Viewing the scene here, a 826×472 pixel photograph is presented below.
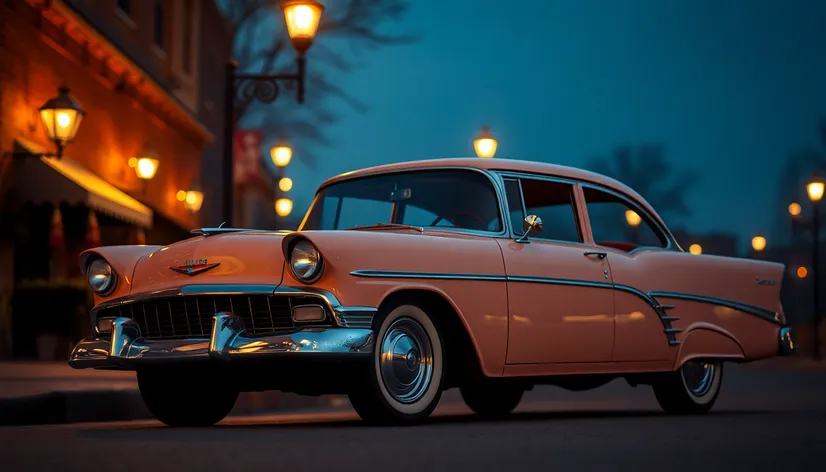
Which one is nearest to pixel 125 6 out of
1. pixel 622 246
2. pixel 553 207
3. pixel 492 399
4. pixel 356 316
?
pixel 492 399

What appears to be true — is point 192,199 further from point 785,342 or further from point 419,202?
point 419,202

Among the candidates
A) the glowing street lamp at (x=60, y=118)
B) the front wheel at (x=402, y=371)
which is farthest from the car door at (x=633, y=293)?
the glowing street lamp at (x=60, y=118)

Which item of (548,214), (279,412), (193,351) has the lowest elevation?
A: (279,412)

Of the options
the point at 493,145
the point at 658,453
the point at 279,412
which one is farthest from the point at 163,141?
the point at 658,453

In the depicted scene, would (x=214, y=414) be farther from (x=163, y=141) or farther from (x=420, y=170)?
(x=163, y=141)

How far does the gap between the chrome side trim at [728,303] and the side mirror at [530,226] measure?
1230 mm

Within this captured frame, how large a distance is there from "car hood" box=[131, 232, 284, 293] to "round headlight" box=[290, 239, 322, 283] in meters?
0.10

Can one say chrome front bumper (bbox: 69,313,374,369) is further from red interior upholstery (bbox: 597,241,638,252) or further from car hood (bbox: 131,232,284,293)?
red interior upholstery (bbox: 597,241,638,252)

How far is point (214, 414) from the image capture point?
28.6ft

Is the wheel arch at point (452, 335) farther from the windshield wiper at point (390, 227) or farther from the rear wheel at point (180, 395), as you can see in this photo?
the rear wheel at point (180, 395)

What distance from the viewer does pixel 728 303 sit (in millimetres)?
10227

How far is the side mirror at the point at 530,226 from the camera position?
8.55 meters

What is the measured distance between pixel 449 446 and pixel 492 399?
3.90 m

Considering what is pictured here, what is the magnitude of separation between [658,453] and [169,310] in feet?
9.54
